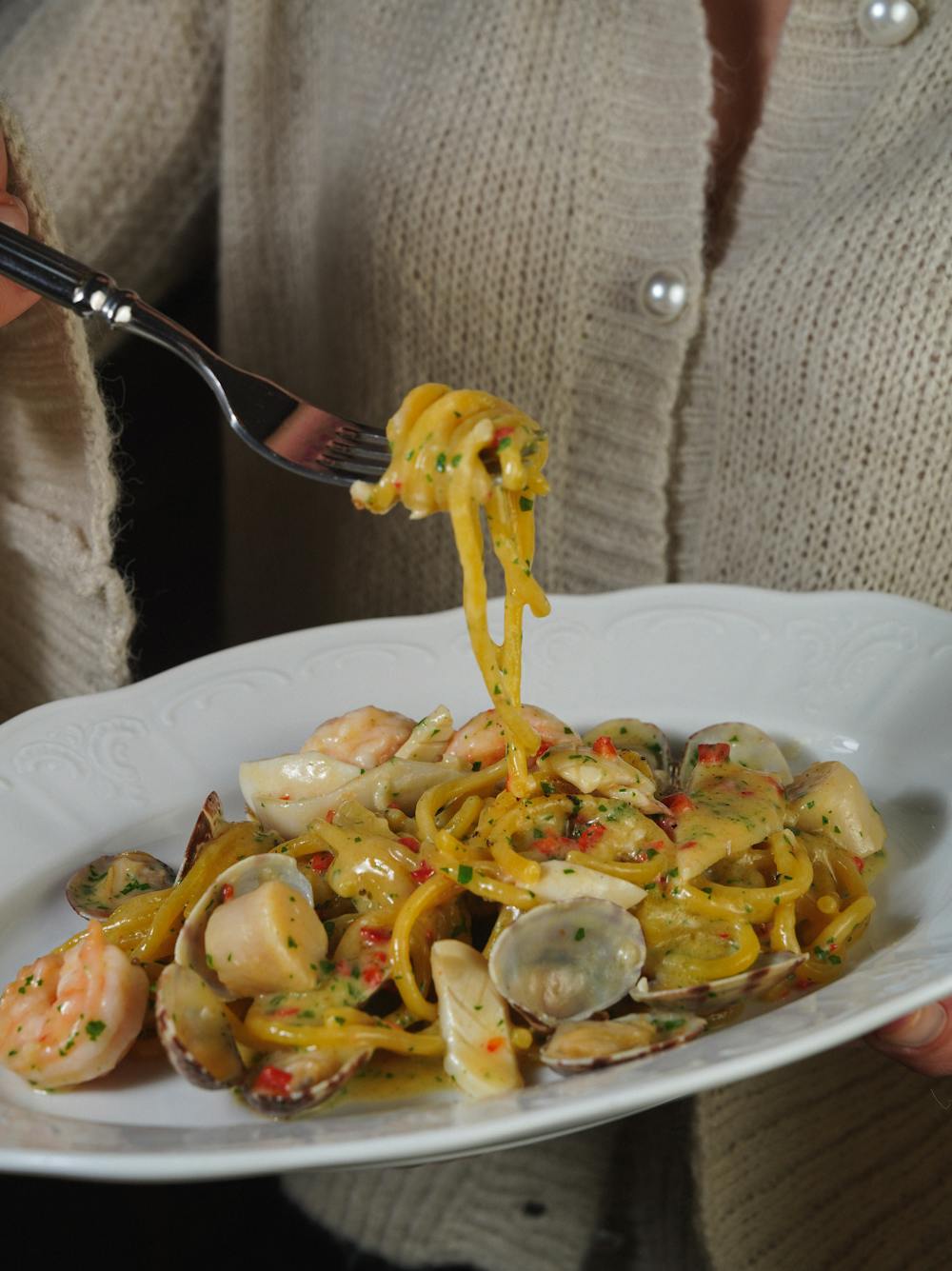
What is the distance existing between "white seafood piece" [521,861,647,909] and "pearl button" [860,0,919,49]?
Answer: 4.89 feet

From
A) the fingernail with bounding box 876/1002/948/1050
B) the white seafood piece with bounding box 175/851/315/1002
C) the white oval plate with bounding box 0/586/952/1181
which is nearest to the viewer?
the white oval plate with bounding box 0/586/952/1181

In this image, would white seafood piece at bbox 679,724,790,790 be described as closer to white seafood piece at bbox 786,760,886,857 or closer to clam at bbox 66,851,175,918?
white seafood piece at bbox 786,760,886,857

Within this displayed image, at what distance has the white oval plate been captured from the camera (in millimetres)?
1045

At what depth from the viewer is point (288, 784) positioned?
1.60 m

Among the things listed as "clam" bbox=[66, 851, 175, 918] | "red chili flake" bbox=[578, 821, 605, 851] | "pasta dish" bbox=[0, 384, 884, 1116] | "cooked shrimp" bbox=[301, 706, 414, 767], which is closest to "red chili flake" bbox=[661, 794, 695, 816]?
"pasta dish" bbox=[0, 384, 884, 1116]

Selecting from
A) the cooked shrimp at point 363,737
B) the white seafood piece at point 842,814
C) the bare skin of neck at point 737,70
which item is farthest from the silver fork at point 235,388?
the bare skin of neck at point 737,70

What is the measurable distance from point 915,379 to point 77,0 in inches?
68.6

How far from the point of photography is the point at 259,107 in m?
2.56

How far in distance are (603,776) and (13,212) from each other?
103cm

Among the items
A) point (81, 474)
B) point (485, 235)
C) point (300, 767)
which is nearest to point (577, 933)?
point (300, 767)

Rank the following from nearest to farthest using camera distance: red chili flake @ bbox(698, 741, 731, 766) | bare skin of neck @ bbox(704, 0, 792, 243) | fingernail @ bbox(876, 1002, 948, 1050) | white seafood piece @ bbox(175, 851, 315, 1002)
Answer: white seafood piece @ bbox(175, 851, 315, 1002) < fingernail @ bbox(876, 1002, 948, 1050) < red chili flake @ bbox(698, 741, 731, 766) < bare skin of neck @ bbox(704, 0, 792, 243)

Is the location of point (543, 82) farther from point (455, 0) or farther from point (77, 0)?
point (77, 0)

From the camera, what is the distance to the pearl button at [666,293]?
6.90ft

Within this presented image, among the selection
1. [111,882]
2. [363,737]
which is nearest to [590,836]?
[363,737]
